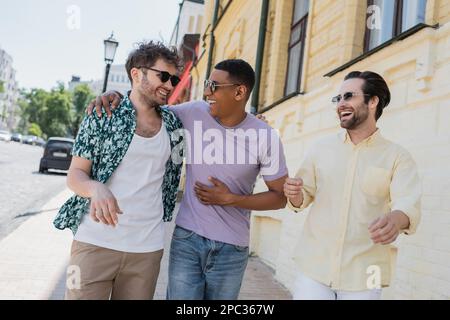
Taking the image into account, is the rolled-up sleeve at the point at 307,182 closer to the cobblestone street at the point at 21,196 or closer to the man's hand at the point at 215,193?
the man's hand at the point at 215,193

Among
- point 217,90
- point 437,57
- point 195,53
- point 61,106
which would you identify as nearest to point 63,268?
point 217,90

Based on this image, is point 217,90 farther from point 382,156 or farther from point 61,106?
point 61,106

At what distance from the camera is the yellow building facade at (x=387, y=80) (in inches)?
126

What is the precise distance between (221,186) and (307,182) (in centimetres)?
47

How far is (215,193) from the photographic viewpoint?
2248 millimetres

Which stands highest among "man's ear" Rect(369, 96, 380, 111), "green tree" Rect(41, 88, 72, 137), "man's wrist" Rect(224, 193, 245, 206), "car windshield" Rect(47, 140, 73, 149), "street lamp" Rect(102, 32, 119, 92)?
"green tree" Rect(41, 88, 72, 137)

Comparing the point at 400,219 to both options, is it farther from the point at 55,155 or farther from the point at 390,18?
the point at 55,155

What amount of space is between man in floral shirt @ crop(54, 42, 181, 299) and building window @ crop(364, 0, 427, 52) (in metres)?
2.86

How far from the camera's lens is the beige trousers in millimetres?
2066

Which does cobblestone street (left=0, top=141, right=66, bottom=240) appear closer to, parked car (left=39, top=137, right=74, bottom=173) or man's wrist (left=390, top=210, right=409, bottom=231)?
parked car (left=39, top=137, right=74, bottom=173)

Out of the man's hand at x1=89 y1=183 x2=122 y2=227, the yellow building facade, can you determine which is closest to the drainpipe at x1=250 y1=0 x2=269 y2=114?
the yellow building facade

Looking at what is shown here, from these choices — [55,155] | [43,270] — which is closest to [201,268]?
[43,270]
